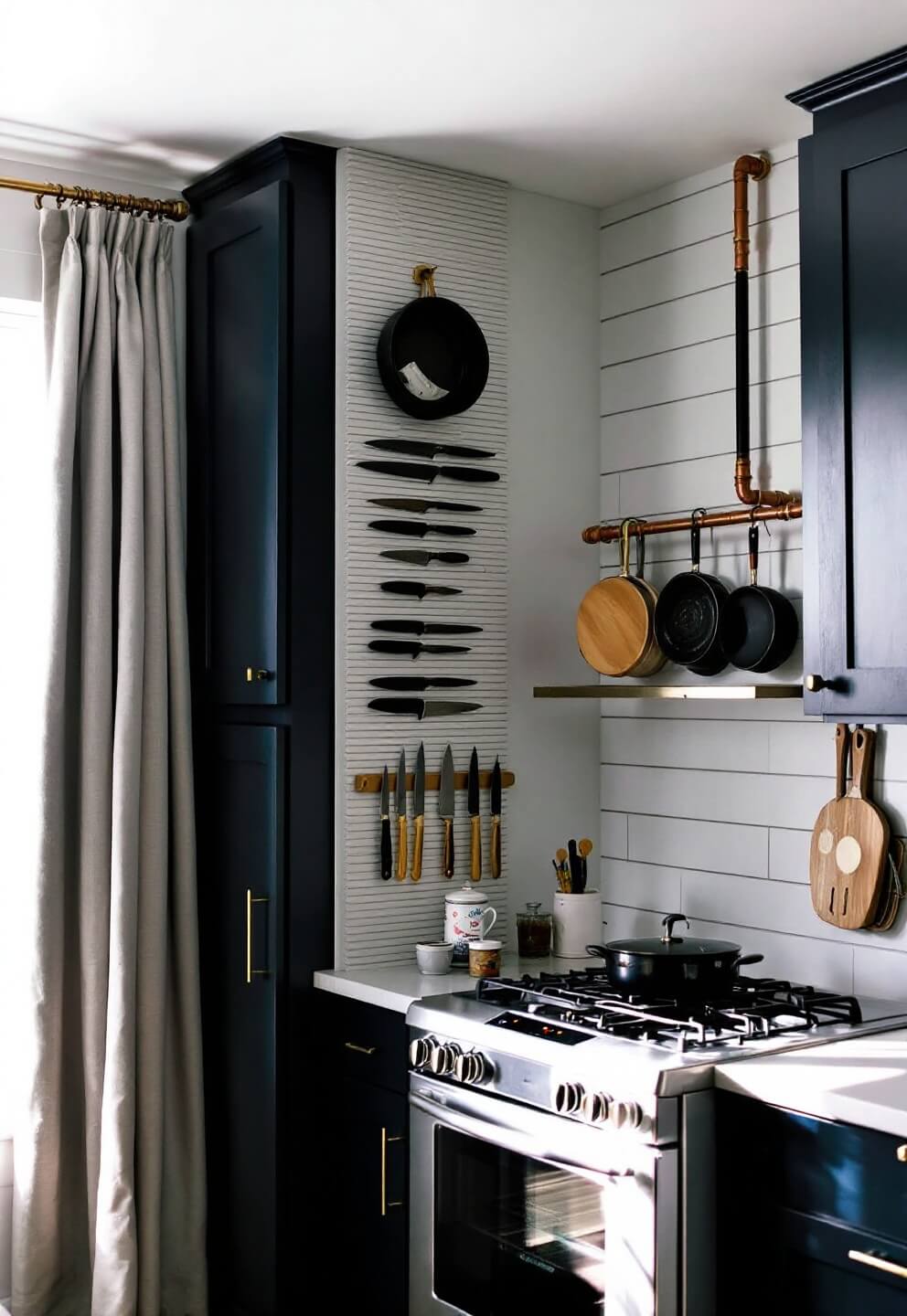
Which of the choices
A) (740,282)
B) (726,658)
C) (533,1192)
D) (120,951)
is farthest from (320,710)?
(740,282)

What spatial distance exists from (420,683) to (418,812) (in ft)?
0.90

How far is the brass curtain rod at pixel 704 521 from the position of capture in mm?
2877

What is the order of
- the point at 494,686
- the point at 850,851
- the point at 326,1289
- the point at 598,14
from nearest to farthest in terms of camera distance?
1. the point at 598,14
2. the point at 850,851
3. the point at 326,1289
4. the point at 494,686

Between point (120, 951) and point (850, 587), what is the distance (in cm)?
162

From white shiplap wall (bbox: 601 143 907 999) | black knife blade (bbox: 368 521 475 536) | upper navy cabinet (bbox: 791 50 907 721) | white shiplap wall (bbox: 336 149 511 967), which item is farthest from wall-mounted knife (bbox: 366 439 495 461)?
upper navy cabinet (bbox: 791 50 907 721)

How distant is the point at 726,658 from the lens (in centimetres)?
294

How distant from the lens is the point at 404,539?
3082 millimetres

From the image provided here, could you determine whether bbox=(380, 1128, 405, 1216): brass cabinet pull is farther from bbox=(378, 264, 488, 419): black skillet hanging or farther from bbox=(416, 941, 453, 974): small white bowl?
bbox=(378, 264, 488, 419): black skillet hanging

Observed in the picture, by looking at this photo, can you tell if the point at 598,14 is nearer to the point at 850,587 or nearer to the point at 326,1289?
the point at 850,587

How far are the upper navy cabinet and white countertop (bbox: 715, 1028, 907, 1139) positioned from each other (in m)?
0.56

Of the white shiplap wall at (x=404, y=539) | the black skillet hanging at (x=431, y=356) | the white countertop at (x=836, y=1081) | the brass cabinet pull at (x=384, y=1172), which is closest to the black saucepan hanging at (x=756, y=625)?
the white shiplap wall at (x=404, y=539)

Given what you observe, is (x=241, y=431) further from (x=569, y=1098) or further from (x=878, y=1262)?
(x=878, y=1262)

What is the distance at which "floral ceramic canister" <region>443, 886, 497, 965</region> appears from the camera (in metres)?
2.98

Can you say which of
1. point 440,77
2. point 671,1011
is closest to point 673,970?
point 671,1011
